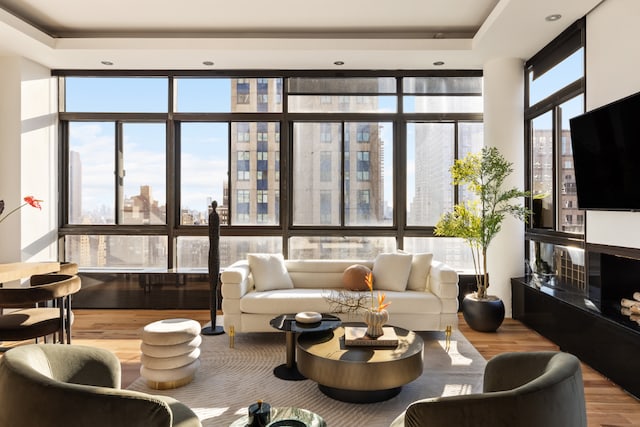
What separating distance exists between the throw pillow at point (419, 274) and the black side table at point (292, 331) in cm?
A: 127

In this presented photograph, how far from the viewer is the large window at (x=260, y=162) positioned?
5.50 metres

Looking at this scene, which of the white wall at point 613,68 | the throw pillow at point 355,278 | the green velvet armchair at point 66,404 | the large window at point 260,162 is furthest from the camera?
the large window at point 260,162

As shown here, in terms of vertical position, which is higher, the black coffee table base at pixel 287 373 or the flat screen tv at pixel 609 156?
the flat screen tv at pixel 609 156

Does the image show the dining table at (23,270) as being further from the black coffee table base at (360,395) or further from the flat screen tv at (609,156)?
the flat screen tv at (609,156)

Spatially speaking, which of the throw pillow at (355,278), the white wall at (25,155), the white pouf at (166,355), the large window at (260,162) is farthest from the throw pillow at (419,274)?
the white wall at (25,155)

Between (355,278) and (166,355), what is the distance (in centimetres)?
203

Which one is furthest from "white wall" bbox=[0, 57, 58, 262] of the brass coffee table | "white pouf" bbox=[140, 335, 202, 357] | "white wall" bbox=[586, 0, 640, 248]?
"white wall" bbox=[586, 0, 640, 248]

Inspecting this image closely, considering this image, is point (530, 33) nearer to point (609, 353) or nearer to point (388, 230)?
point (388, 230)

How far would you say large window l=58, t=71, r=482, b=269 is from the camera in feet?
18.0

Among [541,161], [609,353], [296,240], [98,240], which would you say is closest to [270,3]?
[296,240]

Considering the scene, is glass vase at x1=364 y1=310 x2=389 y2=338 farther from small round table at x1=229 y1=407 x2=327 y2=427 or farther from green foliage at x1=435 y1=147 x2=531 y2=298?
green foliage at x1=435 y1=147 x2=531 y2=298

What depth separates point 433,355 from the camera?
366cm

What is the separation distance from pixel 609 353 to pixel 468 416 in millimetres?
2497

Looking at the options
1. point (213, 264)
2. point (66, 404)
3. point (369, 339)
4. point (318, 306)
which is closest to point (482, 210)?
point (318, 306)
